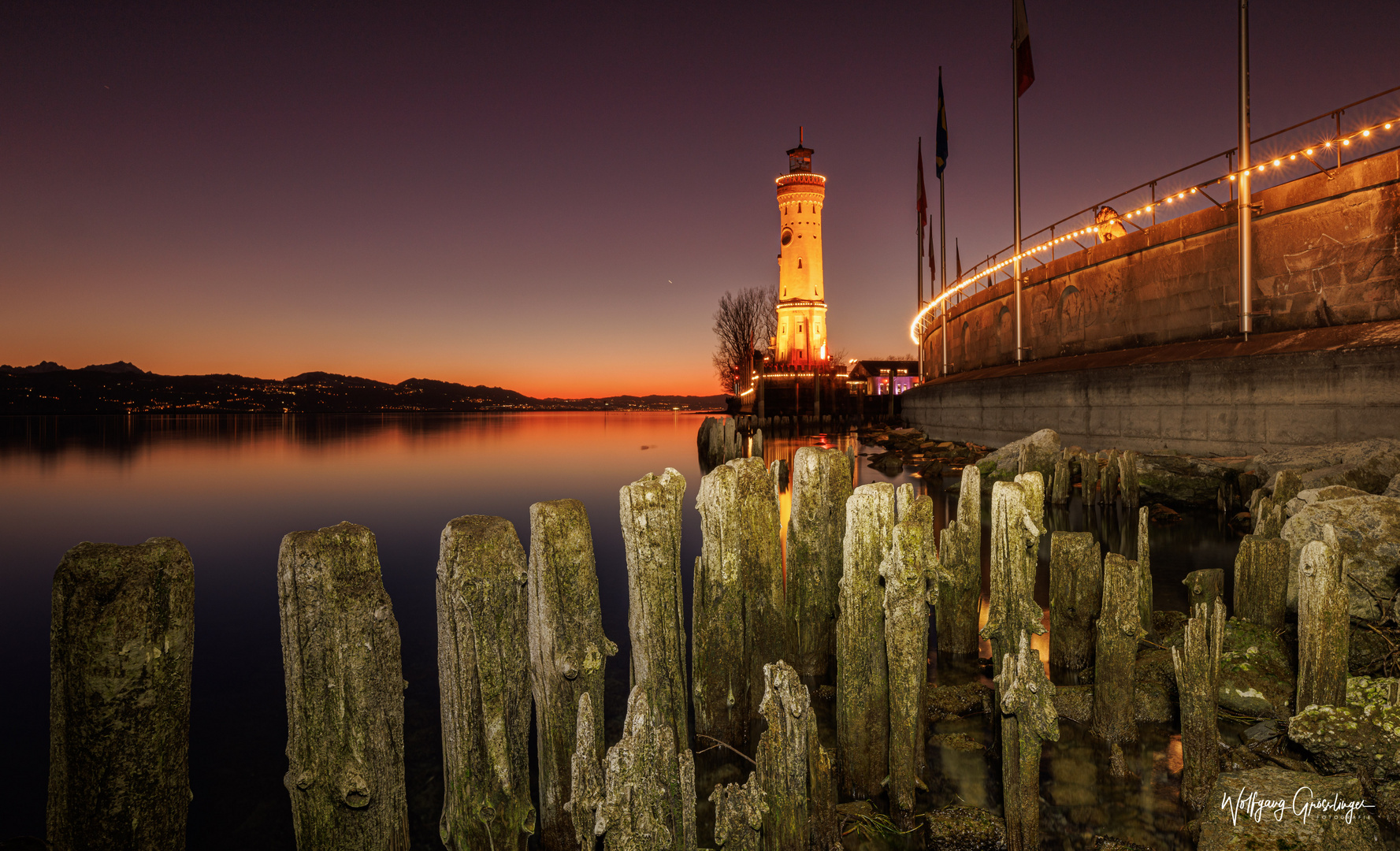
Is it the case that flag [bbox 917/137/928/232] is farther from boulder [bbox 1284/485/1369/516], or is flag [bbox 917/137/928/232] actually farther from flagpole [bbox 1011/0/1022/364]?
boulder [bbox 1284/485/1369/516]

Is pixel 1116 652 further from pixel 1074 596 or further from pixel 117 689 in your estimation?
pixel 117 689

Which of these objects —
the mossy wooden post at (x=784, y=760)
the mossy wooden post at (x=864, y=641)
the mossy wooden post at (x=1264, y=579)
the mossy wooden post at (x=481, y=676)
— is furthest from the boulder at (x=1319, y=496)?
the mossy wooden post at (x=481, y=676)

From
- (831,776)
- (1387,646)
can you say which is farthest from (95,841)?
(1387,646)

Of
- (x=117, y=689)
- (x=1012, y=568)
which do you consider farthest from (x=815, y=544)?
(x=117, y=689)

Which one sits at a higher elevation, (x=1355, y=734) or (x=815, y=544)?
(x=815, y=544)

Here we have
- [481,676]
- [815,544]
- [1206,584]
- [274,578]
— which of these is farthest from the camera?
[274,578]

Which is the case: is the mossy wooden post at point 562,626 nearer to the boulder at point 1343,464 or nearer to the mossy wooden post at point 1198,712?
the mossy wooden post at point 1198,712

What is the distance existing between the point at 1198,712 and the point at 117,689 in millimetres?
5268

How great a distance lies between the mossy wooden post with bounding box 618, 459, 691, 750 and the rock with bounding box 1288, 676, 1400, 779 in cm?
391

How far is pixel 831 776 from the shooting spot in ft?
12.1

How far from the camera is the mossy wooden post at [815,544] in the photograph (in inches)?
202

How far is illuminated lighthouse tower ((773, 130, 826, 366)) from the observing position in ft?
247

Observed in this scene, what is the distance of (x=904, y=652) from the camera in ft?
12.6

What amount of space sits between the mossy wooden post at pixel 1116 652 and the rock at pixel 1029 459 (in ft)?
36.9
